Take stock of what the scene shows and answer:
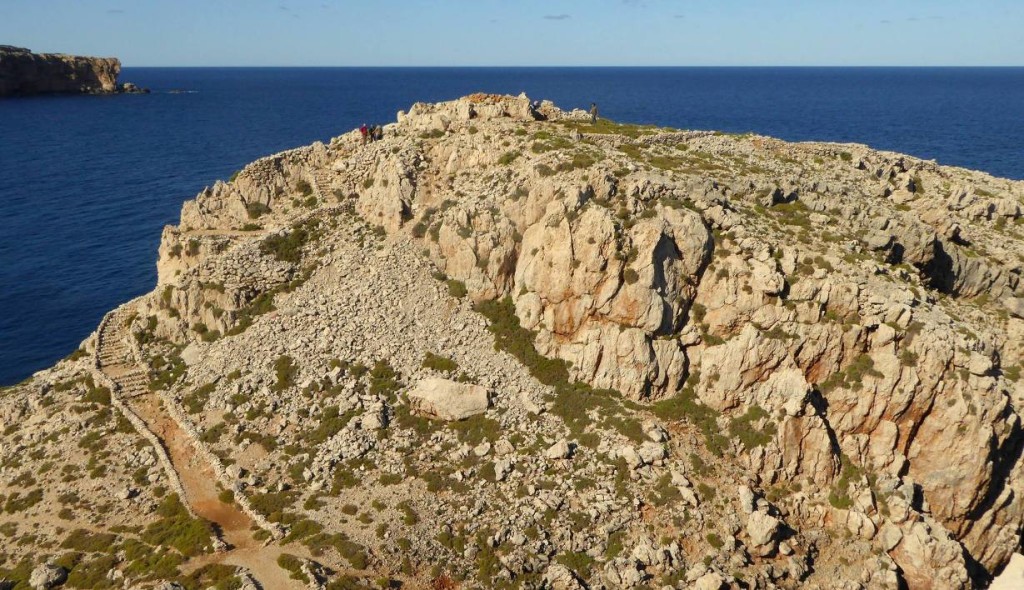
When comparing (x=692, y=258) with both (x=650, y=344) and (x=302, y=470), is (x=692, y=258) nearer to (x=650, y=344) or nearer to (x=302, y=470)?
(x=650, y=344)

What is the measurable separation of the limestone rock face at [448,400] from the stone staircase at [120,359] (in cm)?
2410

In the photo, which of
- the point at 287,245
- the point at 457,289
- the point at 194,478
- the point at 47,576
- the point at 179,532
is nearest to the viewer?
the point at 47,576

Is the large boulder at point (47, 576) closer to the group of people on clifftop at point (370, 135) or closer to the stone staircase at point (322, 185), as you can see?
the stone staircase at point (322, 185)

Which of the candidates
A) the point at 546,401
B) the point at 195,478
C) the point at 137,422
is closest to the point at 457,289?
the point at 546,401

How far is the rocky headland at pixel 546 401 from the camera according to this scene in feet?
125

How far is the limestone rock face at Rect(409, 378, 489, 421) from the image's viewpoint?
46.6 meters

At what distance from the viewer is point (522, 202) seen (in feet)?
181

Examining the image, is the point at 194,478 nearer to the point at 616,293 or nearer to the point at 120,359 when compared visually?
the point at 120,359

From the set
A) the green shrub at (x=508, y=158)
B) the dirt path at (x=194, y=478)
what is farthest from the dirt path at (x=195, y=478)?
the green shrub at (x=508, y=158)

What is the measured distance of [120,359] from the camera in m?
54.3

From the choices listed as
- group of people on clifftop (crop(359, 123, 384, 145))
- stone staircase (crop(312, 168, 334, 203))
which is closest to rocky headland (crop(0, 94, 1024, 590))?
stone staircase (crop(312, 168, 334, 203))

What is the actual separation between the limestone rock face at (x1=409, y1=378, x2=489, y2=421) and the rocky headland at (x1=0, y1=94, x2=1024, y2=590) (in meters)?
0.24

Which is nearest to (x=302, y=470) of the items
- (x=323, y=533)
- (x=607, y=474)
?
(x=323, y=533)

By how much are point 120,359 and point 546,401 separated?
38.5 meters
